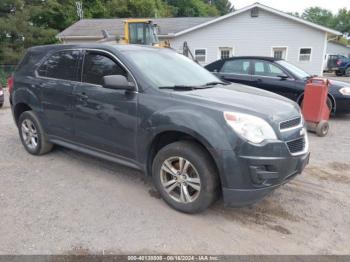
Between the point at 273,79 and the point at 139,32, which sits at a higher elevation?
the point at 139,32

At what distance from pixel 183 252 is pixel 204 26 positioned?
65.3ft

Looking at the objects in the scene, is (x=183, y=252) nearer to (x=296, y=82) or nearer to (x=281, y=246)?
(x=281, y=246)

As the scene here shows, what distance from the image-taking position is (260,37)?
20.2 metres

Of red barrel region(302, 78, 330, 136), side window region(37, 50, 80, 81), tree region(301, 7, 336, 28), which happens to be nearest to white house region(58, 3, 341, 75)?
A: red barrel region(302, 78, 330, 136)

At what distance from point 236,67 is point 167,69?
524cm

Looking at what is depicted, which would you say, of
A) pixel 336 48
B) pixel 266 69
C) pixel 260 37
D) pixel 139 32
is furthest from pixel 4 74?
pixel 336 48

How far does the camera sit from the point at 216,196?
135 inches

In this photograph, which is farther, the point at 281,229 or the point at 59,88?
the point at 59,88

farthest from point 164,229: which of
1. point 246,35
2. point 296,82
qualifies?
point 246,35

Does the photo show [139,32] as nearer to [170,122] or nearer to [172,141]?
[172,141]

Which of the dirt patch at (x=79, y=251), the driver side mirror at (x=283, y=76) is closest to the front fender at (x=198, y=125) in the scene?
the dirt patch at (x=79, y=251)

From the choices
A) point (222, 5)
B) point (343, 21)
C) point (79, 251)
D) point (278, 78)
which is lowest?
point (79, 251)

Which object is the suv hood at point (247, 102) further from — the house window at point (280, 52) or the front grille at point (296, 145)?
the house window at point (280, 52)

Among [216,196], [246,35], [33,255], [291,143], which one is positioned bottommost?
[33,255]
